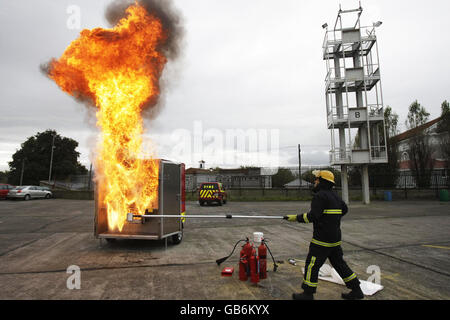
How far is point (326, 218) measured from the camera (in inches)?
150

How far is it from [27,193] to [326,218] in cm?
2664

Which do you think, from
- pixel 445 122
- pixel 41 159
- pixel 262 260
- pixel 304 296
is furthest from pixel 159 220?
pixel 41 159

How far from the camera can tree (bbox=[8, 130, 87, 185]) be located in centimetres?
4631

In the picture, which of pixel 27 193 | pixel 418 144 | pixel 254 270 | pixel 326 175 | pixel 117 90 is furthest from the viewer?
pixel 418 144

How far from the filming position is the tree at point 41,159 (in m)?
46.3

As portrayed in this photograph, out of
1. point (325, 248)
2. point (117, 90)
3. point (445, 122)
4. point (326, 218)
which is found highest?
point (445, 122)

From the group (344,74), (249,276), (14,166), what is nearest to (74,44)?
(249,276)

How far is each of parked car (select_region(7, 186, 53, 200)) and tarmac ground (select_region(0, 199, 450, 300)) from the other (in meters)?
15.4

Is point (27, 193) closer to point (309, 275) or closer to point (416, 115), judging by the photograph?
point (309, 275)

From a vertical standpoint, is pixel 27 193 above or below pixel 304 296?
above

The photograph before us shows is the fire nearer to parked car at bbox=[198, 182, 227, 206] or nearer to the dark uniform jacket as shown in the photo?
the dark uniform jacket

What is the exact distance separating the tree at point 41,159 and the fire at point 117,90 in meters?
47.8

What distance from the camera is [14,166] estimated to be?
159 ft

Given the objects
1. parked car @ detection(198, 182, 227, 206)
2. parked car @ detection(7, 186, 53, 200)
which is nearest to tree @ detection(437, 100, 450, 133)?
parked car @ detection(198, 182, 227, 206)
